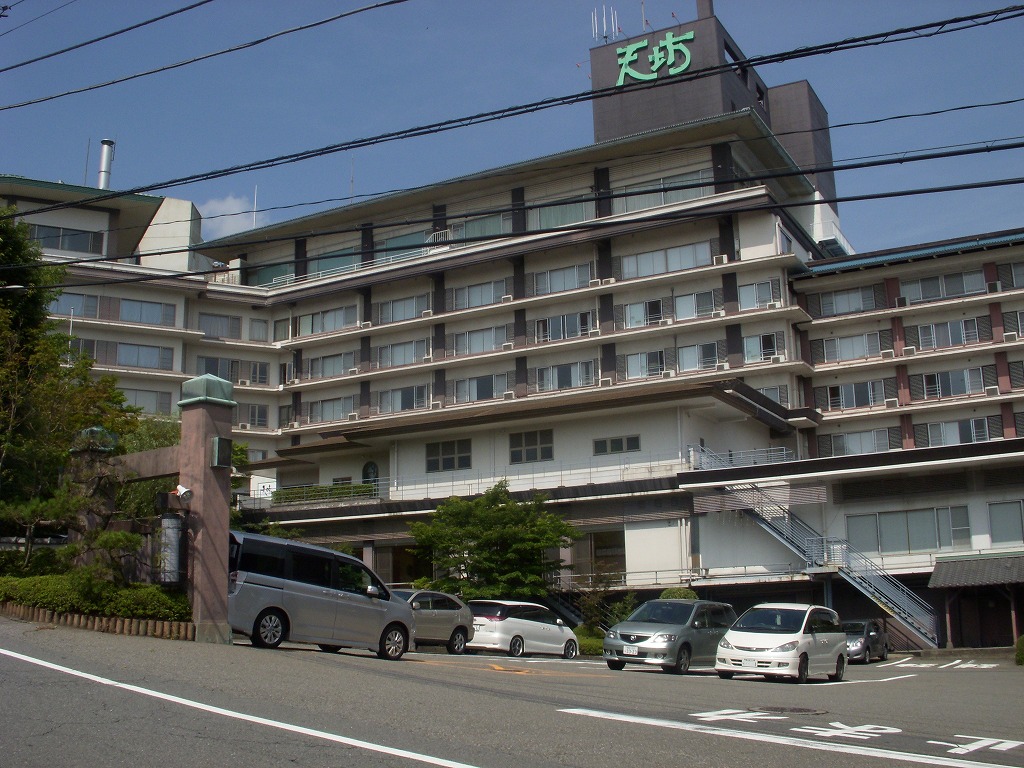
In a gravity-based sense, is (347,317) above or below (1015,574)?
above

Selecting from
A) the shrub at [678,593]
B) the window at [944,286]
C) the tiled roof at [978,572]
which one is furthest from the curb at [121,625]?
the window at [944,286]

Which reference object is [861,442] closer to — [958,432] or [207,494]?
[958,432]

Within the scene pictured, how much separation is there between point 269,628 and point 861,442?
41.6m

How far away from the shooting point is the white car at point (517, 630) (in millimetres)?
27234

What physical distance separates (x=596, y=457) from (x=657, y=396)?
4.62 metres

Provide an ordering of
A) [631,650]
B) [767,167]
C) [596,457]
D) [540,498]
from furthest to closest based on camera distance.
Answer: [767,167]
[596,457]
[540,498]
[631,650]

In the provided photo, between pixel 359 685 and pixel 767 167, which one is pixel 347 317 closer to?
pixel 767 167

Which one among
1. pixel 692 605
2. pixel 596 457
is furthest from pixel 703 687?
pixel 596 457

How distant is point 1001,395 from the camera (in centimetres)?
5088

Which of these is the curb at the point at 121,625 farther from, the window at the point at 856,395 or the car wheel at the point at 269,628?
the window at the point at 856,395

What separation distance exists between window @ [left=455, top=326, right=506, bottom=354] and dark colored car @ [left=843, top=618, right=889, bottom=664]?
29894mm

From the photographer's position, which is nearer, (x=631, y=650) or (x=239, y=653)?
(x=239, y=653)

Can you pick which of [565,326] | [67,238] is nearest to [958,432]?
[565,326]

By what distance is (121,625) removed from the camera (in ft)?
62.4
